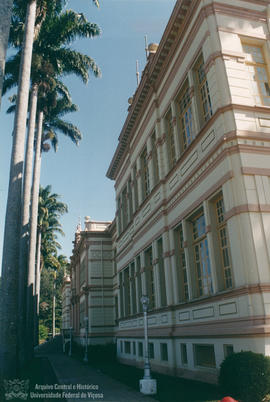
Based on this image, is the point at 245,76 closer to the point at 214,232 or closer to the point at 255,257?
the point at 214,232

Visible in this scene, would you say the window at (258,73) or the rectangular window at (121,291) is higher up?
the window at (258,73)

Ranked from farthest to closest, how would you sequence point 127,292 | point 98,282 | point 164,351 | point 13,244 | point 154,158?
1. point 98,282
2. point 127,292
3. point 154,158
4. point 164,351
5. point 13,244

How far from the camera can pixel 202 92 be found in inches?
539

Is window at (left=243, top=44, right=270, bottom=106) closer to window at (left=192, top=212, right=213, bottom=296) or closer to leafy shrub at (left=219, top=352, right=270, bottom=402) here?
window at (left=192, top=212, right=213, bottom=296)

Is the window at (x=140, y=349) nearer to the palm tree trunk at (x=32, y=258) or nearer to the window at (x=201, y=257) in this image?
the palm tree trunk at (x=32, y=258)

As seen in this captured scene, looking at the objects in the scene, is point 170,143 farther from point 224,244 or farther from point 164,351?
point 164,351

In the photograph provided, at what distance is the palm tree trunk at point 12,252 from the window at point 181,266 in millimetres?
6455

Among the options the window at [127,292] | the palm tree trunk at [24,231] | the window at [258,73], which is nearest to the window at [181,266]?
the window at [258,73]

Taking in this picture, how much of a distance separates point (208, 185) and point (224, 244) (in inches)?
79.8

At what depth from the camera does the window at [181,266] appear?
14984mm

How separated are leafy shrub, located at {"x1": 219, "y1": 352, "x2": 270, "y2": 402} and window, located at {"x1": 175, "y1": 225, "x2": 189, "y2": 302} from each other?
20.7 ft

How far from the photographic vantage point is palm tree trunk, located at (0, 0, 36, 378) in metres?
12.9

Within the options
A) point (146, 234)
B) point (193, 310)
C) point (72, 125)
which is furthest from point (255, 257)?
point (72, 125)

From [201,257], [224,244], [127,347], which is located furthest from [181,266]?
[127,347]
